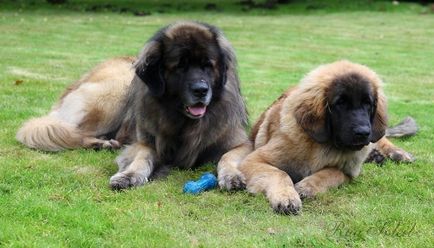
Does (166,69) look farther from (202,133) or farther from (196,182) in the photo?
(196,182)

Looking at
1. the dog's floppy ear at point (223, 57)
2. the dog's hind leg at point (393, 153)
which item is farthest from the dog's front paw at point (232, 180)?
the dog's hind leg at point (393, 153)

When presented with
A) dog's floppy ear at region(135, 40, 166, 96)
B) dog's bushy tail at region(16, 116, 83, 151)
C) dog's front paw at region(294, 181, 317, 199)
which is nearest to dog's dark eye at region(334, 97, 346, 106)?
dog's front paw at region(294, 181, 317, 199)

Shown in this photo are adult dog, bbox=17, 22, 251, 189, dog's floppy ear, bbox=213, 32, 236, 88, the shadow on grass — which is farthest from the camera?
the shadow on grass

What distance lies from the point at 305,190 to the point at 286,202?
40cm

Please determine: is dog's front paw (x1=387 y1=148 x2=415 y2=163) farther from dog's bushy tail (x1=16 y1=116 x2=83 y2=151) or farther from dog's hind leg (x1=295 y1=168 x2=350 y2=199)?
dog's bushy tail (x1=16 y1=116 x2=83 y2=151)

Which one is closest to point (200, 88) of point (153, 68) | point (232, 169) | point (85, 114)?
point (153, 68)

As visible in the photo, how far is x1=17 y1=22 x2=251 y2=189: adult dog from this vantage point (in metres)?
5.30

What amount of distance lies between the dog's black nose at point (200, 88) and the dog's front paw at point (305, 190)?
1.11 metres

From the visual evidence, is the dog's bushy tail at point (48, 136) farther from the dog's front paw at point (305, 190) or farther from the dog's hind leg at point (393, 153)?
the dog's hind leg at point (393, 153)

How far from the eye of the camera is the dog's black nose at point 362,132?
4652 millimetres

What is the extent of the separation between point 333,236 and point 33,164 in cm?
291

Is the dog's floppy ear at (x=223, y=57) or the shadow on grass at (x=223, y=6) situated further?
the shadow on grass at (x=223, y=6)

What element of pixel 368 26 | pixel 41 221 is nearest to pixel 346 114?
pixel 41 221

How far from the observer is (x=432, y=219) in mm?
4168
